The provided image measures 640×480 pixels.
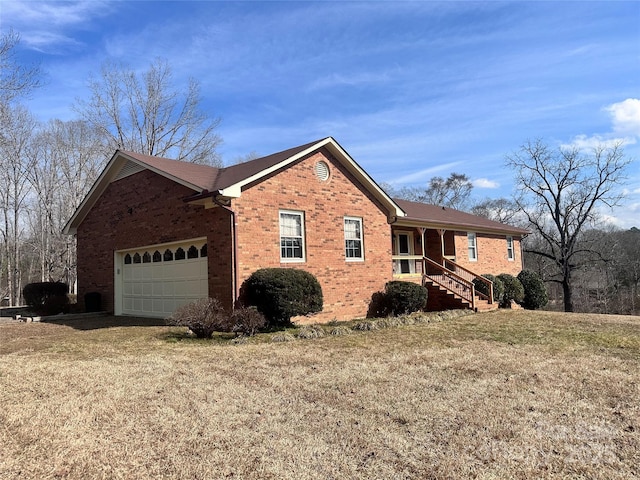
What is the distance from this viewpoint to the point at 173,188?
15031 mm

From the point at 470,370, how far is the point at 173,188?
11047mm

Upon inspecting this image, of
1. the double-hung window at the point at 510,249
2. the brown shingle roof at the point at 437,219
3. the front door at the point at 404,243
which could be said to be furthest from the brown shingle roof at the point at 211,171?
the double-hung window at the point at 510,249

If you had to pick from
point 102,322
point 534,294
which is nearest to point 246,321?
point 102,322

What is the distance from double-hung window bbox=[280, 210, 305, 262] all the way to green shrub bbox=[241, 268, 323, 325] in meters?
1.17

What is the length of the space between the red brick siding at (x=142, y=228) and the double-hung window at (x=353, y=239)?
15.5 feet

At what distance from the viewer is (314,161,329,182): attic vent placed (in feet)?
50.7

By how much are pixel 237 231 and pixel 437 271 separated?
11.9m

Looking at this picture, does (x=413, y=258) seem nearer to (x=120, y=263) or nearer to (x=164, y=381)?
(x=120, y=263)

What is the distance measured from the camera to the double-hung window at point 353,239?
16203mm

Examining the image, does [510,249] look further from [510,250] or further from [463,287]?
[463,287]

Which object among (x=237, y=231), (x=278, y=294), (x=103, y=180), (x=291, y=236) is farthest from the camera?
(x=103, y=180)

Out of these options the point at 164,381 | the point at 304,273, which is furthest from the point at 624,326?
the point at 164,381

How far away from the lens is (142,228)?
16.5 m

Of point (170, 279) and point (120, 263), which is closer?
point (170, 279)
